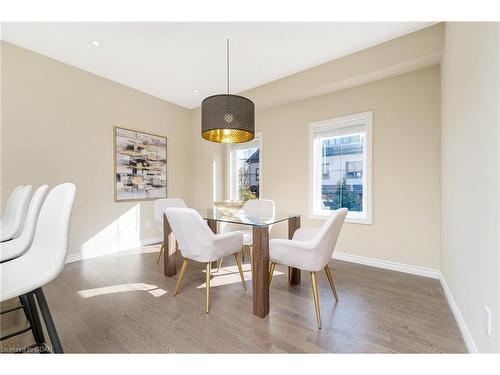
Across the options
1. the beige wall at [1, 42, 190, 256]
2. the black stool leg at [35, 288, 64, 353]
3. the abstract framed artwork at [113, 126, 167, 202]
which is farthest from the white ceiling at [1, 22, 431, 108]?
the black stool leg at [35, 288, 64, 353]

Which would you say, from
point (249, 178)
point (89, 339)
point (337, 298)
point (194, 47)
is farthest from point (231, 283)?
point (194, 47)

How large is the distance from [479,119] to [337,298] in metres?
1.68

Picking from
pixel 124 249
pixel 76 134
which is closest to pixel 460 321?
pixel 124 249

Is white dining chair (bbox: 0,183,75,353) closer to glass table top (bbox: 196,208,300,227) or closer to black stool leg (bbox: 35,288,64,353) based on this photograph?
black stool leg (bbox: 35,288,64,353)

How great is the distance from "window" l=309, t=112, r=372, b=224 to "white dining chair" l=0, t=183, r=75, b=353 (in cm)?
300

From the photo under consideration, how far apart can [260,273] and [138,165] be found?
3.04 meters

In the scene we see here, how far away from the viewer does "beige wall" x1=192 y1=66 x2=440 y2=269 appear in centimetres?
255

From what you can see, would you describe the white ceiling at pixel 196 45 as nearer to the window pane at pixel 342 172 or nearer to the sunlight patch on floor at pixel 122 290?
the window pane at pixel 342 172

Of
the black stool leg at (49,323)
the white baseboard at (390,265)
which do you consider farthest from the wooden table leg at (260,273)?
the white baseboard at (390,265)

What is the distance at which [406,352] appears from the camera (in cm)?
135

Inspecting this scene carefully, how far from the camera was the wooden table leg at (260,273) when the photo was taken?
1.75 m

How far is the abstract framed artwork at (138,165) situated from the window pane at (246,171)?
1.40m

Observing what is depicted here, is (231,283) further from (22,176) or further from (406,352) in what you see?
(22,176)
